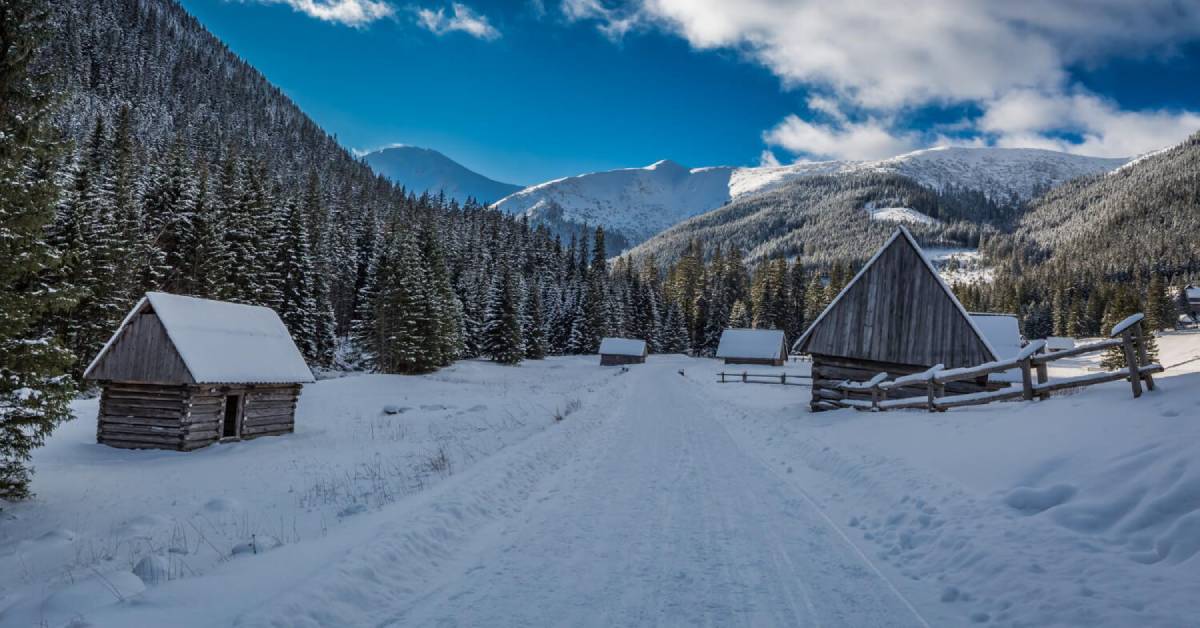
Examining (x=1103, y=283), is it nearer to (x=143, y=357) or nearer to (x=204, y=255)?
(x=204, y=255)

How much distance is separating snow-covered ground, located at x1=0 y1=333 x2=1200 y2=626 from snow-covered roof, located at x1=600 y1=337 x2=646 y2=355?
60.3m

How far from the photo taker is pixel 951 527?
6949mm

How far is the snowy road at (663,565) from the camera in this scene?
5.03m

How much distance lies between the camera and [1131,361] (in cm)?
864

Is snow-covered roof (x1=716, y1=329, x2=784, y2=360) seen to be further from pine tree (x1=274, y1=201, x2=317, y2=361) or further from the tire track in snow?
the tire track in snow

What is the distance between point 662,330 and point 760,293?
61.4ft

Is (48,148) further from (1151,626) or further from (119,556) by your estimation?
(1151,626)

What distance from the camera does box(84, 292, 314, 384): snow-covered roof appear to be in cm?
2075

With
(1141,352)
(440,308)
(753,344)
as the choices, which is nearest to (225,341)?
(440,308)

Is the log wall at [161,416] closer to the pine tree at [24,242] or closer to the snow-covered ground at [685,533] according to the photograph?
the snow-covered ground at [685,533]

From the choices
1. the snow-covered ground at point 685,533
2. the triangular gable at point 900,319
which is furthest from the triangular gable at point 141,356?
the triangular gable at point 900,319

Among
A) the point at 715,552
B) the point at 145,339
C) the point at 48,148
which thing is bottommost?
the point at 715,552

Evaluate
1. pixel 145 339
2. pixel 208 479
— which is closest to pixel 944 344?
pixel 208 479

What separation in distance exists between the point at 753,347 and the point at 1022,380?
60.3 m
